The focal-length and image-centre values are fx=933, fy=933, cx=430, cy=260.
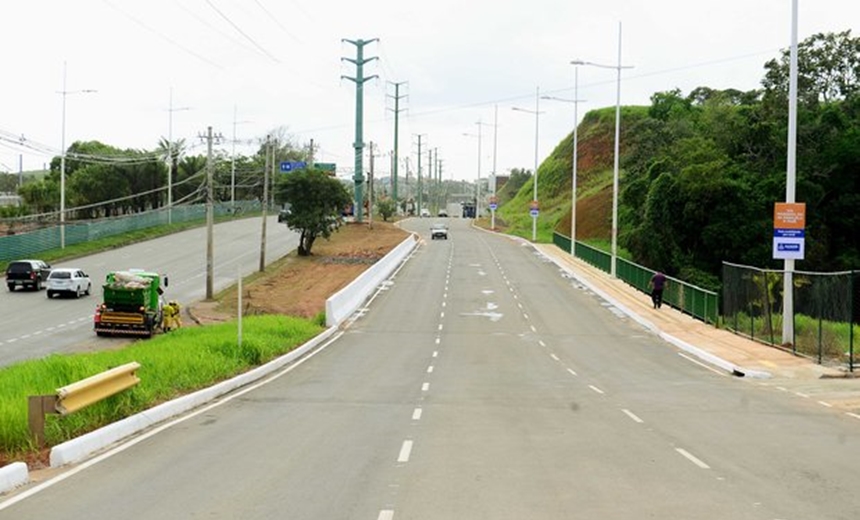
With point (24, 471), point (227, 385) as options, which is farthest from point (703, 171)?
point (24, 471)

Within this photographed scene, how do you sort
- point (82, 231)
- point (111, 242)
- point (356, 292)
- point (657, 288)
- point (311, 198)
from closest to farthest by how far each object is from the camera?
point (657, 288), point (356, 292), point (311, 198), point (82, 231), point (111, 242)

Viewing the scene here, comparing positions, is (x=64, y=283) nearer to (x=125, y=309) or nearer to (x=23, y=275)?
(x=23, y=275)

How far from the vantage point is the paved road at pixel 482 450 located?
9.77 meters

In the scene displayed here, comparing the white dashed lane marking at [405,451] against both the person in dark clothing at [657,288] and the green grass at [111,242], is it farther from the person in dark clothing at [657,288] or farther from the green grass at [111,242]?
the green grass at [111,242]

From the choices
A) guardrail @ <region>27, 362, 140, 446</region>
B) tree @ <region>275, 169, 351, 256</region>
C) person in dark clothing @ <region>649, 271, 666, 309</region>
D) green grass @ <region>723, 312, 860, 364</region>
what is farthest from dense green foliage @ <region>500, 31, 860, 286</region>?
guardrail @ <region>27, 362, 140, 446</region>

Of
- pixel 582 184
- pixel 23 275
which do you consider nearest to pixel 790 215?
pixel 23 275

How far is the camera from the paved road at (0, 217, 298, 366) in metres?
35.0

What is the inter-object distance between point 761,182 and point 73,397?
5638cm

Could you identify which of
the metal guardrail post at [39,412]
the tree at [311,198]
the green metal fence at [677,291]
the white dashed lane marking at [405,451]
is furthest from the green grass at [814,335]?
the tree at [311,198]

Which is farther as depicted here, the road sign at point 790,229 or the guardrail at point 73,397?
the road sign at point 790,229

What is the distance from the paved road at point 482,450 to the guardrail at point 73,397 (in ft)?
3.29

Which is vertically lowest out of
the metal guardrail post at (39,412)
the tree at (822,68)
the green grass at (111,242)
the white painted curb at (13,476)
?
the white painted curb at (13,476)

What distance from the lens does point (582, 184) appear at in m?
140

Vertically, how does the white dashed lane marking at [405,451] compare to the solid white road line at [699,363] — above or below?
above
